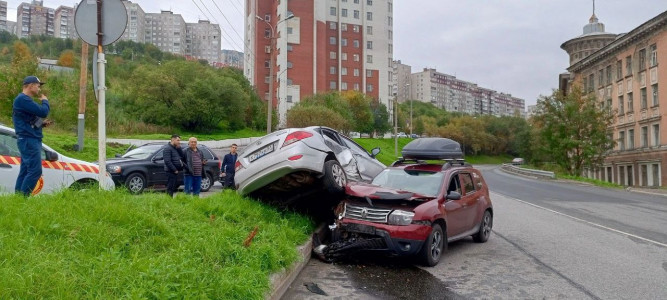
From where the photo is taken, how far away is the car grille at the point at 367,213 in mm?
7469

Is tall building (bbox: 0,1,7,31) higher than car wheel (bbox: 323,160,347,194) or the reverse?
higher

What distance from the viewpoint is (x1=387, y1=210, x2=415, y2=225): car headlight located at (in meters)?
7.30

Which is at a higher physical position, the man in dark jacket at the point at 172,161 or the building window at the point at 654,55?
the building window at the point at 654,55

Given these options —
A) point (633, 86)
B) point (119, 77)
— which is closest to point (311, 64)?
point (119, 77)

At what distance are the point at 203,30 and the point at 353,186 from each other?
133365mm

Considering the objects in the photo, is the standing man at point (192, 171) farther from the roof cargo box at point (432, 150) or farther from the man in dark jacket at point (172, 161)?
the roof cargo box at point (432, 150)

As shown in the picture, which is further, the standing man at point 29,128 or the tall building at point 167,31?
the tall building at point 167,31

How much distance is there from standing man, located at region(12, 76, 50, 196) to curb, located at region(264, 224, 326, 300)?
11.9 ft

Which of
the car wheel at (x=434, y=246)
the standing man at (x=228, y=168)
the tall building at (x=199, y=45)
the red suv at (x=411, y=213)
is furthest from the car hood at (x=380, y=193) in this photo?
the tall building at (x=199, y=45)

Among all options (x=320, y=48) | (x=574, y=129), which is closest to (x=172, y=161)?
(x=574, y=129)

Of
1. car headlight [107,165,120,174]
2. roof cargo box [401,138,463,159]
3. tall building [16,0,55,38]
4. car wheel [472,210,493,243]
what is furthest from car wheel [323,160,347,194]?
tall building [16,0,55,38]

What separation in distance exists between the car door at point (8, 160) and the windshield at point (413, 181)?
6.22 meters

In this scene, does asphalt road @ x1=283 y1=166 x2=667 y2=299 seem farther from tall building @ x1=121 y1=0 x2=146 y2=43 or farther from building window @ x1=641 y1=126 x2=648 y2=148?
tall building @ x1=121 y1=0 x2=146 y2=43

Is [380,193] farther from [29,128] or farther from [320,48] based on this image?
[320,48]
